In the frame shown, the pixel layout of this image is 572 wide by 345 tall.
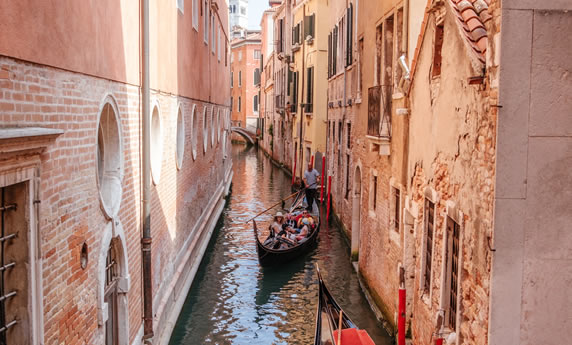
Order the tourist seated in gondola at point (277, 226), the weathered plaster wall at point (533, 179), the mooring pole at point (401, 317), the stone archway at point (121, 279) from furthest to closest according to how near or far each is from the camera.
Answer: the tourist seated in gondola at point (277, 226), the mooring pole at point (401, 317), the stone archway at point (121, 279), the weathered plaster wall at point (533, 179)

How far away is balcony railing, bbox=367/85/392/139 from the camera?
29.0ft

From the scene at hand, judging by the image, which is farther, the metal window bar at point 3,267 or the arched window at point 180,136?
the arched window at point 180,136

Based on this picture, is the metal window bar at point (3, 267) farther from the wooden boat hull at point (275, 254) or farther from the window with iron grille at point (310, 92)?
the window with iron grille at point (310, 92)

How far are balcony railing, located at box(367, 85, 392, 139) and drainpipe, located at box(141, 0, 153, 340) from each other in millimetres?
3459

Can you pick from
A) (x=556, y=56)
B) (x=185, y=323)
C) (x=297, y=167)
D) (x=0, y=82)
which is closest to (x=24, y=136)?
(x=0, y=82)

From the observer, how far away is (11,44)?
3.29 metres

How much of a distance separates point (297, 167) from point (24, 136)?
23.7 meters

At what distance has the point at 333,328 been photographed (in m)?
7.55

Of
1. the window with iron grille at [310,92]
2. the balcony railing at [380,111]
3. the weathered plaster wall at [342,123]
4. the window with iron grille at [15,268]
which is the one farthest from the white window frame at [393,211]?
the window with iron grille at [310,92]

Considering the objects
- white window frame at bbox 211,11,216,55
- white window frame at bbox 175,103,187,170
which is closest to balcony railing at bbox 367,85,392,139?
white window frame at bbox 175,103,187,170

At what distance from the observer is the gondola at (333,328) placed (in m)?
6.93

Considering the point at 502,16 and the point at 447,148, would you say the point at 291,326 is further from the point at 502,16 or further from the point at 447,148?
the point at 502,16

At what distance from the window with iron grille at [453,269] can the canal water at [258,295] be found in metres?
2.94

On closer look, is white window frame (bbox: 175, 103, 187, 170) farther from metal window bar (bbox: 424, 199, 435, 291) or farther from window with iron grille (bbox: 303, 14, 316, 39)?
window with iron grille (bbox: 303, 14, 316, 39)
